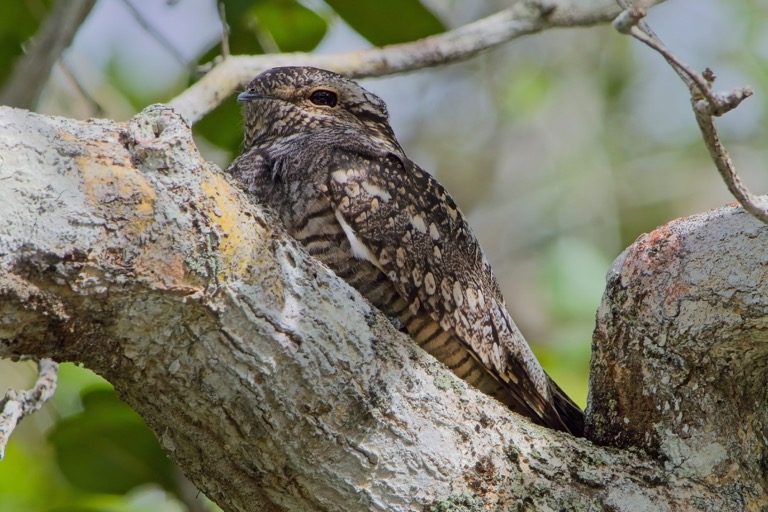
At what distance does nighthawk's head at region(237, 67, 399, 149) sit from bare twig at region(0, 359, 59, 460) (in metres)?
1.21

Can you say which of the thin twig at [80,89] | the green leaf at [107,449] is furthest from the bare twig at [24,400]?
the thin twig at [80,89]

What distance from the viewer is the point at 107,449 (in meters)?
3.41

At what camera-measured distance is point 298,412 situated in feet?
6.63

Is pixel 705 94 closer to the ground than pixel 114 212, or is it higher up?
higher up

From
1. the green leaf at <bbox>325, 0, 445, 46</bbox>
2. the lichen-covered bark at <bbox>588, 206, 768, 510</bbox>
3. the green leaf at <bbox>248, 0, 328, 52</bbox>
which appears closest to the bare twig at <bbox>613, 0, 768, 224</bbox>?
the lichen-covered bark at <bbox>588, 206, 768, 510</bbox>

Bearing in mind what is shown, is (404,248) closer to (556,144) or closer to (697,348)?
(697,348)

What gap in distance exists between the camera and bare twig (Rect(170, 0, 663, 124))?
3.53m

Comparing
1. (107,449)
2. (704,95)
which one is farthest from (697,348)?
(107,449)

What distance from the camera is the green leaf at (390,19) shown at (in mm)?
3633

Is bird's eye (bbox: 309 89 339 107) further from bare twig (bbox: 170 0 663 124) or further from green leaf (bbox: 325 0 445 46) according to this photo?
green leaf (bbox: 325 0 445 46)

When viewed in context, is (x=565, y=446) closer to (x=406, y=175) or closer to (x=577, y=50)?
(x=406, y=175)

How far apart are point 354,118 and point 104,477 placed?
5.37ft

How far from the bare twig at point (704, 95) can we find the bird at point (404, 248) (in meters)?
1.12

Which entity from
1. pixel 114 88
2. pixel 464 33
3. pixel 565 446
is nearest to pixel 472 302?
pixel 565 446
